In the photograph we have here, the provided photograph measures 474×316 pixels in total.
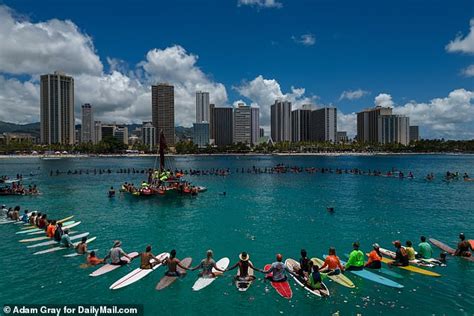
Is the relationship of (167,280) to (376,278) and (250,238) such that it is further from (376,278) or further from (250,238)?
(376,278)

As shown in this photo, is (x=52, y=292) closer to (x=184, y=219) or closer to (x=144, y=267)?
(x=144, y=267)

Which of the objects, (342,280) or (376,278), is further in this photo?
(376,278)

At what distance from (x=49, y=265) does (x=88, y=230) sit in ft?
32.7

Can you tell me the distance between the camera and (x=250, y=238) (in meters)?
28.5

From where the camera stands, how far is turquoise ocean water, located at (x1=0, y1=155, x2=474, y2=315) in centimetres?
1619

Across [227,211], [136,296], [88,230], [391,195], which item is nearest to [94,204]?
[88,230]

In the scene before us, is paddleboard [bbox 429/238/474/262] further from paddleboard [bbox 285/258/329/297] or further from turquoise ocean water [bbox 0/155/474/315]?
paddleboard [bbox 285/258/329/297]

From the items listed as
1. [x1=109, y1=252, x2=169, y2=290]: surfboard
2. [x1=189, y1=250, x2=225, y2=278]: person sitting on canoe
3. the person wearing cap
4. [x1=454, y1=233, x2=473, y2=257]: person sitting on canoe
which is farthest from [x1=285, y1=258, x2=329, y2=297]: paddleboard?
[x1=454, y1=233, x2=473, y2=257]: person sitting on canoe

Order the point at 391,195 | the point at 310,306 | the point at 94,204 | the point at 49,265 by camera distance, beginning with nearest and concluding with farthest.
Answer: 1. the point at 310,306
2. the point at 49,265
3. the point at 94,204
4. the point at 391,195

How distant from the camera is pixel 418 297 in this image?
54.5 ft

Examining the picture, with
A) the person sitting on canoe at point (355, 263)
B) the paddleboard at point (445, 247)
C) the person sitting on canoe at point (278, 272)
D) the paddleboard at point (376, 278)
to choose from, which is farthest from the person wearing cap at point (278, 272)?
the paddleboard at point (445, 247)

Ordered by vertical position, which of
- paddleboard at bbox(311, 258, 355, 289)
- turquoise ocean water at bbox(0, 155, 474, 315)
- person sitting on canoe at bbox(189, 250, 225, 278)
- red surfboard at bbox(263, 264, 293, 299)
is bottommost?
turquoise ocean water at bbox(0, 155, 474, 315)

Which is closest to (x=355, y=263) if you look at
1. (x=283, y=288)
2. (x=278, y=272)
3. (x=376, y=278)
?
(x=376, y=278)

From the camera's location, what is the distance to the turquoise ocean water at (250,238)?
16.2 meters
